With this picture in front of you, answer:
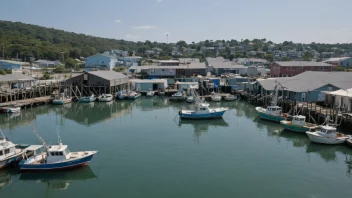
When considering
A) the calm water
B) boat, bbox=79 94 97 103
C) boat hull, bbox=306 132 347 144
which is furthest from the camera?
boat, bbox=79 94 97 103

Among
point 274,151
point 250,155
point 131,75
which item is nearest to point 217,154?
point 250,155

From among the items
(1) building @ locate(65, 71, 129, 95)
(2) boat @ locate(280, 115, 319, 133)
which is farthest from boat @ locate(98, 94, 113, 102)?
(2) boat @ locate(280, 115, 319, 133)

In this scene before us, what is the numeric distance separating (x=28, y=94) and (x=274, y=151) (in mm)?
38484

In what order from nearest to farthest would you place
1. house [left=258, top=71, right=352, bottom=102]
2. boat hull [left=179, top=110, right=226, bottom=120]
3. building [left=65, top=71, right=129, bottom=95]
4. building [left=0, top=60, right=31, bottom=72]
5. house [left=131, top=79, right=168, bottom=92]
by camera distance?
boat hull [left=179, top=110, right=226, bottom=120], house [left=258, top=71, right=352, bottom=102], building [left=65, top=71, right=129, bottom=95], house [left=131, top=79, right=168, bottom=92], building [left=0, top=60, right=31, bottom=72]

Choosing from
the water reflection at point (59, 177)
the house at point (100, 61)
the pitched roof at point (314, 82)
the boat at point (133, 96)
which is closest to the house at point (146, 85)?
the boat at point (133, 96)

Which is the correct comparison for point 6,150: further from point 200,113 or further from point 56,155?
point 200,113

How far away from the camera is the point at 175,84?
204ft

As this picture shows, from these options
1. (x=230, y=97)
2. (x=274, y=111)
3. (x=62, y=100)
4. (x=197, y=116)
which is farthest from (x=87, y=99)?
(x=274, y=111)

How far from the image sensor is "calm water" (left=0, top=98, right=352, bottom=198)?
18.1 metres

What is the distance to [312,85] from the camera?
40594 mm

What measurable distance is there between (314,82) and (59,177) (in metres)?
34.7

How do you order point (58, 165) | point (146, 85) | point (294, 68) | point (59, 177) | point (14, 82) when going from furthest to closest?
point (294, 68) < point (146, 85) < point (14, 82) < point (58, 165) < point (59, 177)

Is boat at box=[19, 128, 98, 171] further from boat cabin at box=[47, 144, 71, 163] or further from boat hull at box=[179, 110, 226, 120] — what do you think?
boat hull at box=[179, 110, 226, 120]

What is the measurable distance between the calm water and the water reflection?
6 cm
